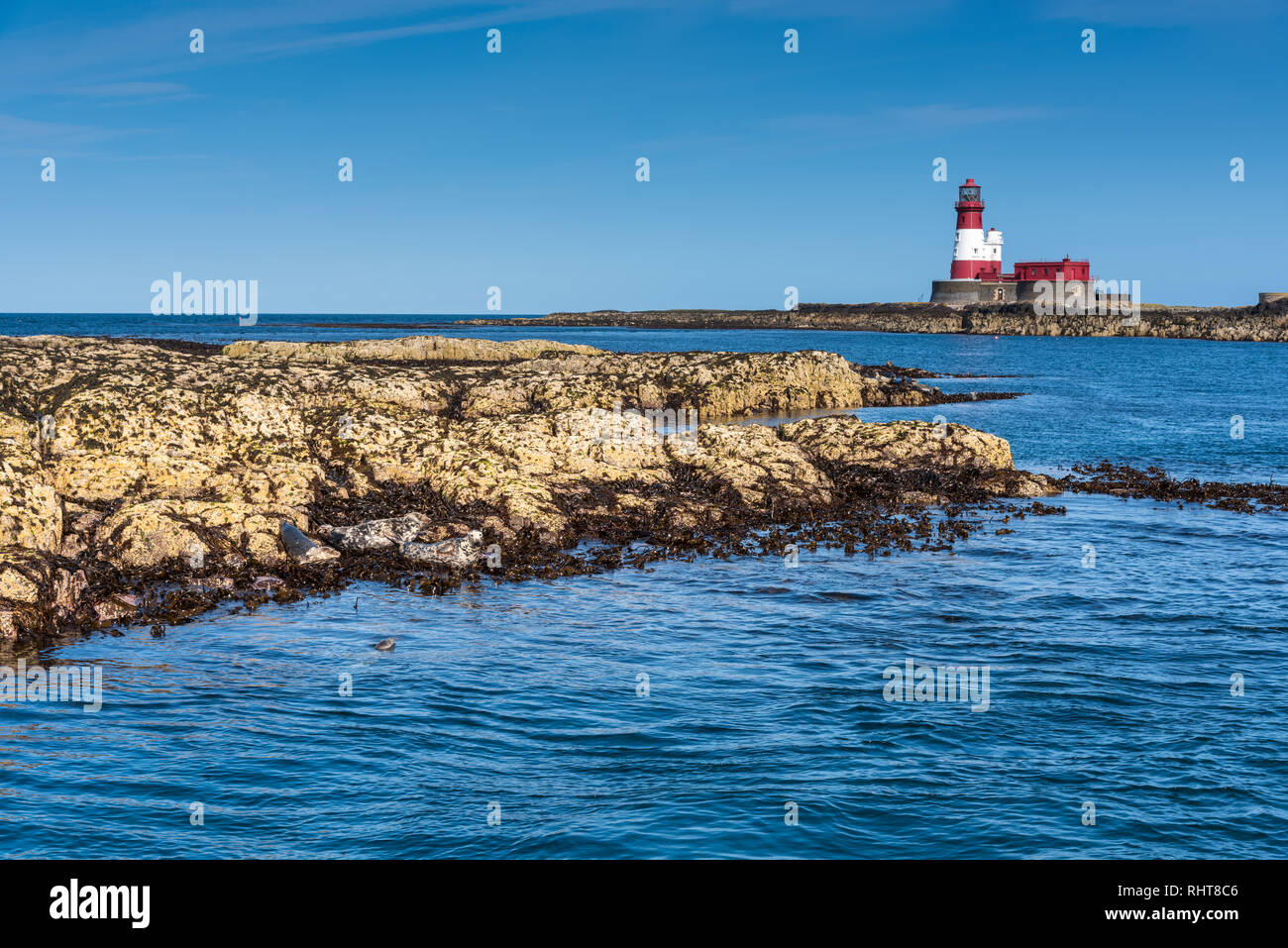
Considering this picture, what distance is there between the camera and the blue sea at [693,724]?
8.35 metres

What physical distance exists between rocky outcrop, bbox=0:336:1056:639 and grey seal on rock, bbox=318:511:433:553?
4 cm

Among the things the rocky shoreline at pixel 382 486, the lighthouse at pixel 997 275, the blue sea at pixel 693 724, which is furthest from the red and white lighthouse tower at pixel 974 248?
the blue sea at pixel 693 724

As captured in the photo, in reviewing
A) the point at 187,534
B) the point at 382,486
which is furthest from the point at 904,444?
the point at 187,534

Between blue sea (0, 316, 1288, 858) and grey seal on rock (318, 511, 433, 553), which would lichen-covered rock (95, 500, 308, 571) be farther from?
blue sea (0, 316, 1288, 858)

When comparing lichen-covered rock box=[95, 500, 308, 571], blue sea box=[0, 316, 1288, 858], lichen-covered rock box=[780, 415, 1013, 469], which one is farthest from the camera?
lichen-covered rock box=[780, 415, 1013, 469]

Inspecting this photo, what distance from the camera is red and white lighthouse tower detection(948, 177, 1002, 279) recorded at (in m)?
143

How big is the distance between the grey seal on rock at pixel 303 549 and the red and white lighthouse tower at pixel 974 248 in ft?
455

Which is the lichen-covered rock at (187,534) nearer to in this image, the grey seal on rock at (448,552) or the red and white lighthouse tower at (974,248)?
the grey seal on rock at (448,552)

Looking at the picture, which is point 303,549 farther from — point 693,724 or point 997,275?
point 997,275

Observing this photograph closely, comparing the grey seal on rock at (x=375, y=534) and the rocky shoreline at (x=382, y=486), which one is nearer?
the rocky shoreline at (x=382, y=486)

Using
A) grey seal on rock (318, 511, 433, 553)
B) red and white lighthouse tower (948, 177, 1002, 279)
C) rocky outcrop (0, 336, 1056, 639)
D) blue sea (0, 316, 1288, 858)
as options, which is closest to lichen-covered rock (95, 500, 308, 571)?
rocky outcrop (0, 336, 1056, 639)

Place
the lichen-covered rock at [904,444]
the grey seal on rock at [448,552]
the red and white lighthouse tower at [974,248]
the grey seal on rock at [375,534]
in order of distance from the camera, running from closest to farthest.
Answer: the grey seal on rock at [448,552] < the grey seal on rock at [375,534] < the lichen-covered rock at [904,444] < the red and white lighthouse tower at [974,248]
